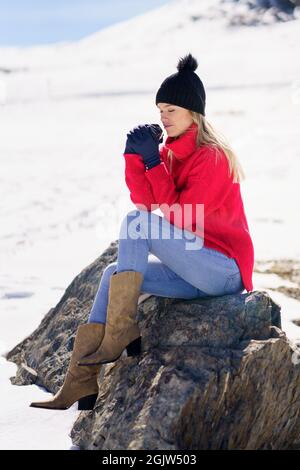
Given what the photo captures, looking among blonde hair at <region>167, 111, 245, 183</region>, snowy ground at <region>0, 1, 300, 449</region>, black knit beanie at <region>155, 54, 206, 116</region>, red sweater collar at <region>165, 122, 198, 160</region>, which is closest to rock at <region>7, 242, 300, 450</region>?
snowy ground at <region>0, 1, 300, 449</region>

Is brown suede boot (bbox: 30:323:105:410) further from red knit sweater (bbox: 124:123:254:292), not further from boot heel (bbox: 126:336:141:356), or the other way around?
red knit sweater (bbox: 124:123:254:292)

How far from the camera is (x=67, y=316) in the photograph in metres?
4.46

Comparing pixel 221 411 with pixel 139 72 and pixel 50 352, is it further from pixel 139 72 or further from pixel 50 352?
pixel 139 72

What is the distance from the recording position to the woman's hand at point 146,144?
11.2 feet

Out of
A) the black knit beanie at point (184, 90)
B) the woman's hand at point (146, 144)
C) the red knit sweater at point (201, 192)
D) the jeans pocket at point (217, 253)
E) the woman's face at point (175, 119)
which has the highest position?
the black knit beanie at point (184, 90)

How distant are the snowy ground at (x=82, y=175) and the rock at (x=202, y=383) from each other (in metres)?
0.41

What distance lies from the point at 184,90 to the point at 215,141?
11.7 inches

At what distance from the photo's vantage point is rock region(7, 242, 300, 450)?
2916 mm

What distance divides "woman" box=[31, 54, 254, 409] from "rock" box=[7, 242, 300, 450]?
0.37 ft

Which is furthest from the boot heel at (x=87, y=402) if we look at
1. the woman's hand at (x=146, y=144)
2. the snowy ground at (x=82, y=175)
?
the woman's hand at (x=146, y=144)

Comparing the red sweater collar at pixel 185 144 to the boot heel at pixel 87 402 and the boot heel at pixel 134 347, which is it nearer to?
the boot heel at pixel 134 347

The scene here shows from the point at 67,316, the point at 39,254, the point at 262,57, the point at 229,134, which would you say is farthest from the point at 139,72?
the point at 67,316

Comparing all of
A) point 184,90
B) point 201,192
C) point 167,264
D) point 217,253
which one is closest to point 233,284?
point 217,253
